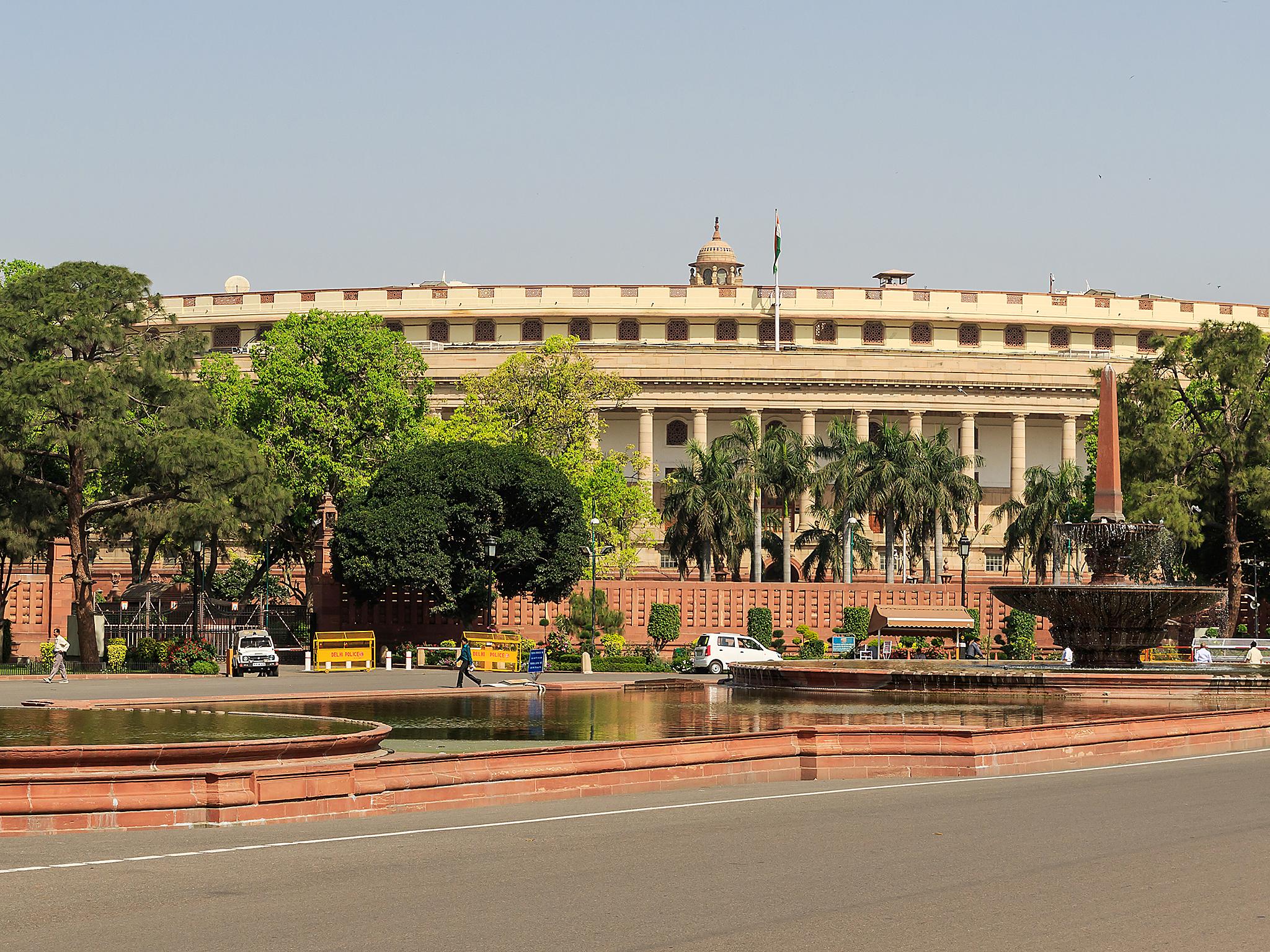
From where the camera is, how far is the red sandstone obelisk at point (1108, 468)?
Answer: 36.2 meters

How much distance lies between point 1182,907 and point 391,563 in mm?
43731

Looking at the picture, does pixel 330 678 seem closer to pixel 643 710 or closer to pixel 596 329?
pixel 643 710

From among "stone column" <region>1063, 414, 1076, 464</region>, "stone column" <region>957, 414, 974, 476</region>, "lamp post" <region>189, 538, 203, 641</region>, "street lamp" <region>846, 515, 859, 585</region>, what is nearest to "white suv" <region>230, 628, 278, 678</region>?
"lamp post" <region>189, 538, 203, 641</region>

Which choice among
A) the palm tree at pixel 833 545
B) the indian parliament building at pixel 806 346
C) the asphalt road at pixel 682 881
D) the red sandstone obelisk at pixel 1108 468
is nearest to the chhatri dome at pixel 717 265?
the indian parliament building at pixel 806 346

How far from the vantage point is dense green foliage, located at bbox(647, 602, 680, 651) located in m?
60.2

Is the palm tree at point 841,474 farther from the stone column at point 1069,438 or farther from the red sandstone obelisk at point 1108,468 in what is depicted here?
the red sandstone obelisk at point 1108,468

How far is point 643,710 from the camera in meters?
28.4

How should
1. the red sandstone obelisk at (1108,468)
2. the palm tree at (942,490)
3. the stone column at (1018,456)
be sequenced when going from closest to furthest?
the red sandstone obelisk at (1108,468) < the palm tree at (942,490) < the stone column at (1018,456)

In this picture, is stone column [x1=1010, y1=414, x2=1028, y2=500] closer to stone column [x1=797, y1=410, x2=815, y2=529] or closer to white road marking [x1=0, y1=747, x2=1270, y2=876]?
stone column [x1=797, y1=410, x2=815, y2=529]

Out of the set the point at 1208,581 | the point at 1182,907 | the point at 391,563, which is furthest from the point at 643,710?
the point at 1208,581

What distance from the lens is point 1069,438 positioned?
88375mm

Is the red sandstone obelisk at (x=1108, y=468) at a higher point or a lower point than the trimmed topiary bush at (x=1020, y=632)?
higher

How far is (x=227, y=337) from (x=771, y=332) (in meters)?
32.3

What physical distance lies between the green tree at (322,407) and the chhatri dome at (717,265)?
5063cm
